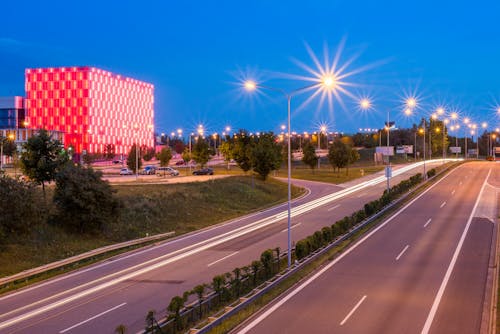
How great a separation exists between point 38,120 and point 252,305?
13757 centimetres

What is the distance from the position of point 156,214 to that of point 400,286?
23584mm

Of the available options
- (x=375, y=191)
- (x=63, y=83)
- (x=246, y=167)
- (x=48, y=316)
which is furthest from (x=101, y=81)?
(x=48, y=316)

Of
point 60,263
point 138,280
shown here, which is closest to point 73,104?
point 60,263

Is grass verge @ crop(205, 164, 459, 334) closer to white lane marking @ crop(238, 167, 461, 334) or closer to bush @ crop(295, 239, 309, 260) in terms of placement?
white lane marking @ crop(238, 167, 461, 334)

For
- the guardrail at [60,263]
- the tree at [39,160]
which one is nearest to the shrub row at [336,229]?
the guardrail at [60,263]

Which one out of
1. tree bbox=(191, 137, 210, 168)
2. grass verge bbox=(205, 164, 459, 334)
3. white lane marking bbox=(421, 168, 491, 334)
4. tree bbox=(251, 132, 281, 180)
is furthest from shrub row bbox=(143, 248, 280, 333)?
tree bbox=(191, 137, 210, 168)

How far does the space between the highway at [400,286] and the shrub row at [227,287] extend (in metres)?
1.36

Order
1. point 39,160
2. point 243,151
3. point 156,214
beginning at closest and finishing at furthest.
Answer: point 39,160
point 156,214
point 243,151

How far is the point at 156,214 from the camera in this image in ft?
128

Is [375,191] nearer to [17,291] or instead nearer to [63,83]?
[17,291]

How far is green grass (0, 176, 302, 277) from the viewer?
1091 inches

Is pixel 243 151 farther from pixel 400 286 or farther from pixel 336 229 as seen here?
pixel 400 286

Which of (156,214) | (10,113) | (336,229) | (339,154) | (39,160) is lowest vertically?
(156,214)

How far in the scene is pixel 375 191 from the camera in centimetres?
5781
